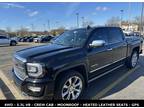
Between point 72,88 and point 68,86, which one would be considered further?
point 72,88

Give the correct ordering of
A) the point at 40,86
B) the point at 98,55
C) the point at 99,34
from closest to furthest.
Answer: the point at 40,86
the point at 98,55
the point at 99,34

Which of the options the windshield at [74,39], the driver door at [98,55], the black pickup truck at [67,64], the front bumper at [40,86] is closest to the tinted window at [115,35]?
the black pickup truck at [67,64]

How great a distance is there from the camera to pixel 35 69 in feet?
11.9

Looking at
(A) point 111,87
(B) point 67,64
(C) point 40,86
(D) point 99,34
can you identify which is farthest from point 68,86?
(D) point 99,34

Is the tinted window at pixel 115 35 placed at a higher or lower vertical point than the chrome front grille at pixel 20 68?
higher

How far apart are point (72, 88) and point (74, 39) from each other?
56.8 inches

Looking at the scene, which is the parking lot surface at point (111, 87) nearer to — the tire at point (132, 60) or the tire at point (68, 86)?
the tire at point (68, 86)

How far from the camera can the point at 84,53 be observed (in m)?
4.45

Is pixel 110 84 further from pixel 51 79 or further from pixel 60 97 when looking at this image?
pixel 51 79

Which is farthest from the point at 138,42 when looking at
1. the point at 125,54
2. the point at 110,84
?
the point at 110,84

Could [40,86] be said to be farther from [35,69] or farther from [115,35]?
[115,35]

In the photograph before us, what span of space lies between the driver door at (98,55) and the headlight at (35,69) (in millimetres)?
1460

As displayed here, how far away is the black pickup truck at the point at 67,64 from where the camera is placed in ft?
11.9

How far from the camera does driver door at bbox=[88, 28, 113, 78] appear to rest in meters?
4.71
